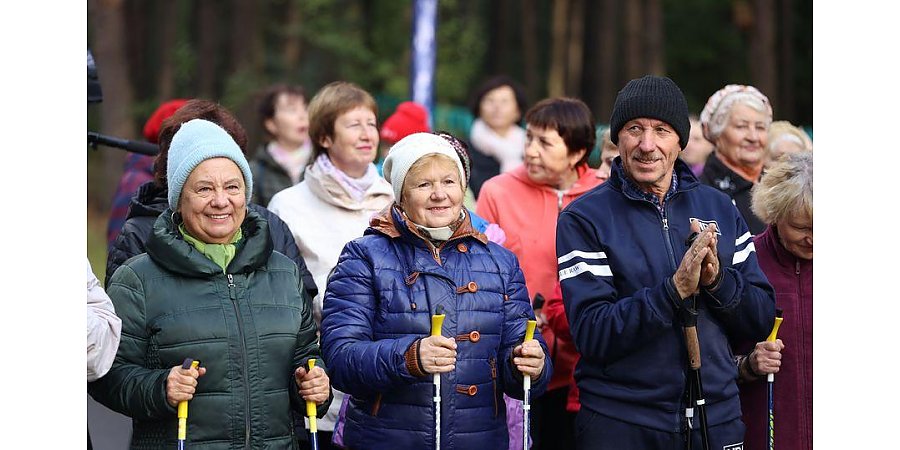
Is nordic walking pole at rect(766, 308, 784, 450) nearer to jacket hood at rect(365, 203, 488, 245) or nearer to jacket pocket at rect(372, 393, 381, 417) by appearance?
jacket hood at rect(365, 203, 488, 245)

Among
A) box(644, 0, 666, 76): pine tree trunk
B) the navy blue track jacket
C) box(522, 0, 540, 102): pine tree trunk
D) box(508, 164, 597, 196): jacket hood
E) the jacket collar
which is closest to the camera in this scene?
the navy blue track jacket

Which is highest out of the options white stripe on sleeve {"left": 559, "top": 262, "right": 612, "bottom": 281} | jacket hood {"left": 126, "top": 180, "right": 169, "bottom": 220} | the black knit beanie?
the black knit beanie

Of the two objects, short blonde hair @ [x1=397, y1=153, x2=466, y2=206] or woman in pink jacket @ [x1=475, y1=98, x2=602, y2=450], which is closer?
short blonde hair @ [x1=397, y1=153, x2=466, y2=206]

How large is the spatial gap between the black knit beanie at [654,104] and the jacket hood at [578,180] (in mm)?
1373

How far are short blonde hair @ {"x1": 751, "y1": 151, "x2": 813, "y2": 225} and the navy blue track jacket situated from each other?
472 millimetres

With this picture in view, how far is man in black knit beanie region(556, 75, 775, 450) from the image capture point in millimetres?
4164

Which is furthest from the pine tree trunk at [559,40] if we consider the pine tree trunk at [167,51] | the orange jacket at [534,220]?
the orange jacket at [534,220]

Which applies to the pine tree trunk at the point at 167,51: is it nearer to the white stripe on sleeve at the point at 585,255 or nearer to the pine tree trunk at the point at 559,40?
the pine tree trunk at the point at 559,40

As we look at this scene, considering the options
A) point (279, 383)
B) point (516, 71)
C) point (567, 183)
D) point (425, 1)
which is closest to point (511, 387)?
point (279, 383)

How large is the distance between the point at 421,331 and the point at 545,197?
73.5 inches

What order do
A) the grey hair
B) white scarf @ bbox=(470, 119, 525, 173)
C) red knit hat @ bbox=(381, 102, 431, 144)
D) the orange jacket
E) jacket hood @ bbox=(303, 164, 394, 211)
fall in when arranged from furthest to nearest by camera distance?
white scarf @ bbox=(470, 119, 525, 173) < red knit hat @ bbox=(381, 102, 431, 144) < the grey hair < jacket hood @ bbox=(303, 164, 394, 211) < the orange jacket

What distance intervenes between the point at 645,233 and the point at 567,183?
1679 mm

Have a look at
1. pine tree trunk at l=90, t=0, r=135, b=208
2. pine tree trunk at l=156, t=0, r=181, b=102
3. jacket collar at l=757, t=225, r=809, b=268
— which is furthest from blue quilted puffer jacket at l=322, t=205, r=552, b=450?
pine tree trunk at l=156, t=0, r=181, b=102

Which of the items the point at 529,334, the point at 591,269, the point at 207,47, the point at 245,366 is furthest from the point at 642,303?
the point at 207,47
